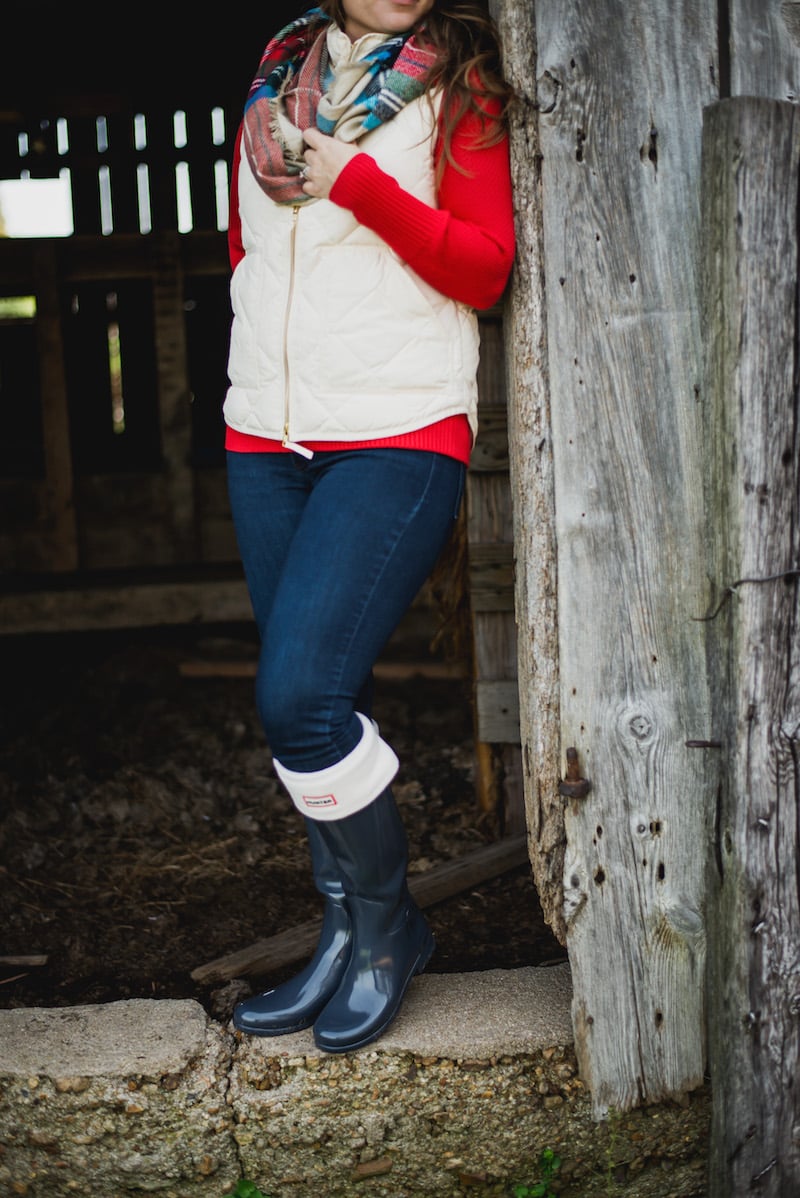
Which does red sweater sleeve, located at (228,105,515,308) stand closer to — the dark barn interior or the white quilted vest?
the white quilted vest

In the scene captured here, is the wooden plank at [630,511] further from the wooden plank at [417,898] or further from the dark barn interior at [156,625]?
the wooden plank at [417,898]

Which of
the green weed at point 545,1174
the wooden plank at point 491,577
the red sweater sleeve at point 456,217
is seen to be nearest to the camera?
the red sweater sleeve at point 456,217

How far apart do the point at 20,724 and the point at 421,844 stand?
2200 millimetres

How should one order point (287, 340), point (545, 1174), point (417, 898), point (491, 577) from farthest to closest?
point (491, 577)
point (417, 898)
point (545, 1174)
point (287, 340)

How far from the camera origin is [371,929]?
2277 mm

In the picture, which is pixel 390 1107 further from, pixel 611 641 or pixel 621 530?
pixel 621 530

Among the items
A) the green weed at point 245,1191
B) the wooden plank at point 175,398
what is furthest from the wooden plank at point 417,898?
the wooden plank at point 175,398

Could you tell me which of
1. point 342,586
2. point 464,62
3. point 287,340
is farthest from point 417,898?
point 464,62

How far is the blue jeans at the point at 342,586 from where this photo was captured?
2.03 m

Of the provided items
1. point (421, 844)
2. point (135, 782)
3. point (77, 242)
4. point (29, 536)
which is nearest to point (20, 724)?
point (135, 782)

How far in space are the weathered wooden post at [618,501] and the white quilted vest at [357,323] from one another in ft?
0.70

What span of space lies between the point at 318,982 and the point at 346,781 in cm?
55

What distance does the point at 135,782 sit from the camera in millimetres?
4402

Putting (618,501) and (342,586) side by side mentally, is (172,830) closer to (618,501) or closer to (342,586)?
(342,586)
